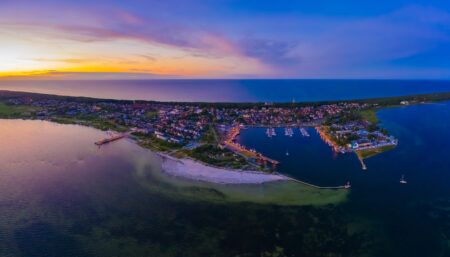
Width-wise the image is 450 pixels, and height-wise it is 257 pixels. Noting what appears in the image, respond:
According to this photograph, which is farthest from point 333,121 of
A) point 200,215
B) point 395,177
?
point 200,215

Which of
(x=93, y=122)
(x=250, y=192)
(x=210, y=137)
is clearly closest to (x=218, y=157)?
(x=250, y=192)

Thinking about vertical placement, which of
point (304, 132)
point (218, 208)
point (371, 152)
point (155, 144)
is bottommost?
point (218, 208)

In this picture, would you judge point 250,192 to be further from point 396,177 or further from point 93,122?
point 93,122

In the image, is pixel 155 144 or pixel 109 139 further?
pixel 109 139

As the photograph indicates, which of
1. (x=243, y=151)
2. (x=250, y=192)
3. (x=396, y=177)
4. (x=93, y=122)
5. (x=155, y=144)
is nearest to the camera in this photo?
(x=250, y=192)

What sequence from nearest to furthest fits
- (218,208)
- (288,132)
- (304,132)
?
(218,208), (288,132), (304,132)
